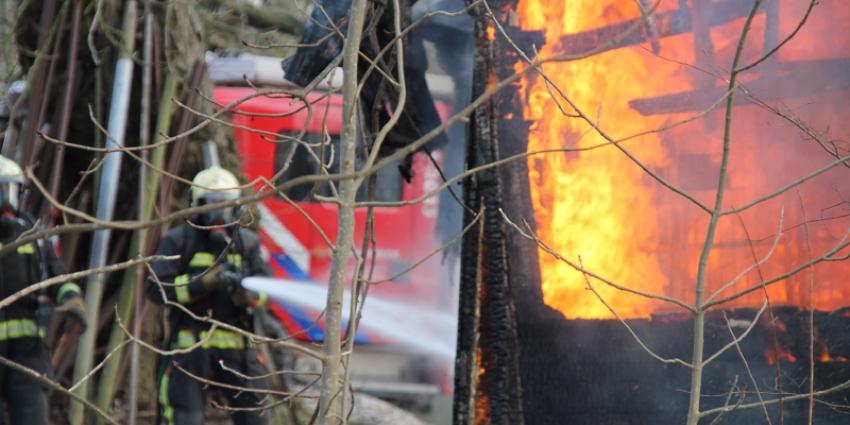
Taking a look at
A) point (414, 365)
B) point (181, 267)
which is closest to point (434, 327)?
point (414, 365)

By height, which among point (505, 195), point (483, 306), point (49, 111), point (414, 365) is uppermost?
point (49, 111)

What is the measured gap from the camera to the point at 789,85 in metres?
4.22

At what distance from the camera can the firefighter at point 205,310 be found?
5.92 m

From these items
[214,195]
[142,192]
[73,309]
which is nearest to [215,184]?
[214,195]

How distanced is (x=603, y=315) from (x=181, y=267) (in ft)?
8.40

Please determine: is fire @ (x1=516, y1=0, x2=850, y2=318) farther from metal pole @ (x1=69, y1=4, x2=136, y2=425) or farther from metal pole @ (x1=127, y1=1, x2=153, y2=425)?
metal pole @ (x1=69, y1=4, x2=136, y2=425)

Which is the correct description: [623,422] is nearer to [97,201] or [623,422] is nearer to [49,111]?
[97,201]

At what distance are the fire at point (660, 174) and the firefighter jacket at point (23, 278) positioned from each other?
2889 millimetres

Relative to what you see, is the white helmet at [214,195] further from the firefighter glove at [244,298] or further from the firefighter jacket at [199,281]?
the firefighter glove at [244,298]

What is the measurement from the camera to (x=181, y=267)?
239 inches

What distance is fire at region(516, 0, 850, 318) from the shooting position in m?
4.21

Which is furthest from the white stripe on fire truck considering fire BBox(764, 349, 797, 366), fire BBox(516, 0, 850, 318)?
fire BBox(764, 349, 797, 366)

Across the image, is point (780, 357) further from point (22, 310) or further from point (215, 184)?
point (22, 310)

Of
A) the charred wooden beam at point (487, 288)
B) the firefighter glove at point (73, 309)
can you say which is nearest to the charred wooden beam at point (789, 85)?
the charred wooden beam at point (487, 288)
